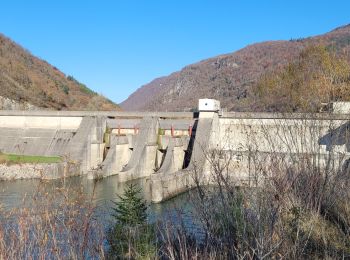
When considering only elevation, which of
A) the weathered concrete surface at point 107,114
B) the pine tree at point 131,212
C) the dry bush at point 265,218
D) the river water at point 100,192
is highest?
the weathered concrete surface at point 107,114

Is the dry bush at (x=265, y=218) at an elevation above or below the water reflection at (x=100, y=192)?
above

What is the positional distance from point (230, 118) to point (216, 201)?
20.9 meters

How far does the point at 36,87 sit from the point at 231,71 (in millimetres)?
72699

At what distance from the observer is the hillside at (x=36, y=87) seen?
47188mm

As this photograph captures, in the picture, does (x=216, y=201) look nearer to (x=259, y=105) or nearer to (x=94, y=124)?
(x=94, y=124)

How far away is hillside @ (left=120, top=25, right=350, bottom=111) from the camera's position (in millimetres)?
100375

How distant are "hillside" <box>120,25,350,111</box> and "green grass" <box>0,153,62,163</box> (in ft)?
218

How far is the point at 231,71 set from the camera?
118000 millimetres

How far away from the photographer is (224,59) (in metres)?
134

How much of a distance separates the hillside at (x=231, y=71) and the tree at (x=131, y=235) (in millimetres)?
81408

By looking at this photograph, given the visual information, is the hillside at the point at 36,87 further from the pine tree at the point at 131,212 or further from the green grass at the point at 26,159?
the pine tree at the point at 131,212

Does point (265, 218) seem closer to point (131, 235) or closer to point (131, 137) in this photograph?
point (131, 235)

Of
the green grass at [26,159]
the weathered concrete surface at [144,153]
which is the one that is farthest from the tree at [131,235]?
the green grass at [26,159]

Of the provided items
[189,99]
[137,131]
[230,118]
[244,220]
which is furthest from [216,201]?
[189,99]
